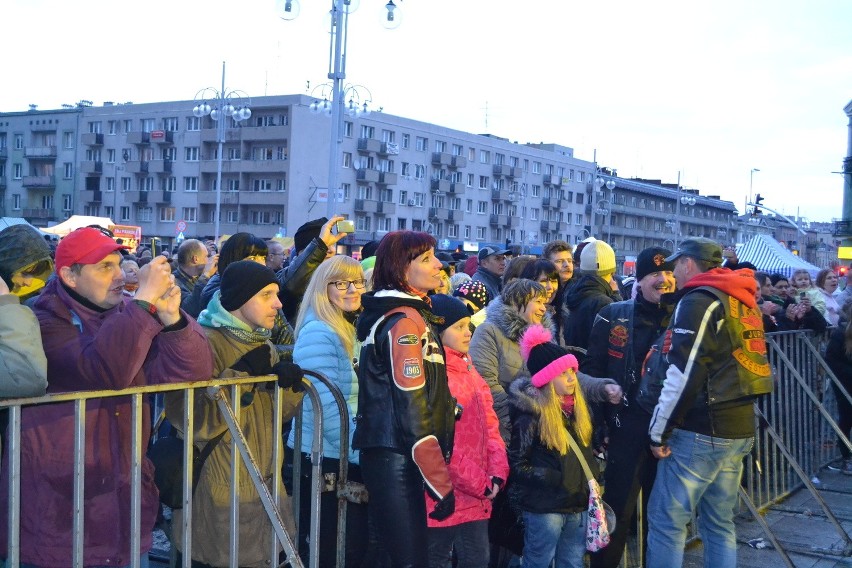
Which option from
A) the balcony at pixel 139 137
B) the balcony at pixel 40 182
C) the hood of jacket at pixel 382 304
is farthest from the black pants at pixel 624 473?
the balcony at pixel 40 182

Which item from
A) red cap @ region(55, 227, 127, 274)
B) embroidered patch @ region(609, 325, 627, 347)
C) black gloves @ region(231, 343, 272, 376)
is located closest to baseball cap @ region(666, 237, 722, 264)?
embroidered patch @ region(609, 325, 627, 347)

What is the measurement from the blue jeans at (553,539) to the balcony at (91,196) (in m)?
87.9

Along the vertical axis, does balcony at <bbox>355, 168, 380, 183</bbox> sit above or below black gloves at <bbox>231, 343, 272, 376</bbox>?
above

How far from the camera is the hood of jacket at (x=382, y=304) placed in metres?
4.24

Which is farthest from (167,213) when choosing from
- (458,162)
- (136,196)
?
(458,162)

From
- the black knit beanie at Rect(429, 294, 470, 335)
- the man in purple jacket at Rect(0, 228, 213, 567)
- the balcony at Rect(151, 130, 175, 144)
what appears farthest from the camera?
the balcony at Rect(151, 130, 175, 144)

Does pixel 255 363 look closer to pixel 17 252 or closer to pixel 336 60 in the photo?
pixel 17 252

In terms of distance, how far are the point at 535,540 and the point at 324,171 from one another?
74.1 m

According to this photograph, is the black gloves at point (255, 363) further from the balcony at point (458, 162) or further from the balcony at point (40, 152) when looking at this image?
the balcony at point (40, 152)

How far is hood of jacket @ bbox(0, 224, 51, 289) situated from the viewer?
12.4 feet

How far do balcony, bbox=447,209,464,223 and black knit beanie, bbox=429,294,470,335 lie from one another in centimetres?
8529

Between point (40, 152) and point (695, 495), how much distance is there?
95.4m

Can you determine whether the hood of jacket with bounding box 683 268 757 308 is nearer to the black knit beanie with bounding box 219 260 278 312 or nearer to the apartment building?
the black knit beanie with bounding box 219 260 278 312

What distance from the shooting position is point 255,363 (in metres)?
4.14
